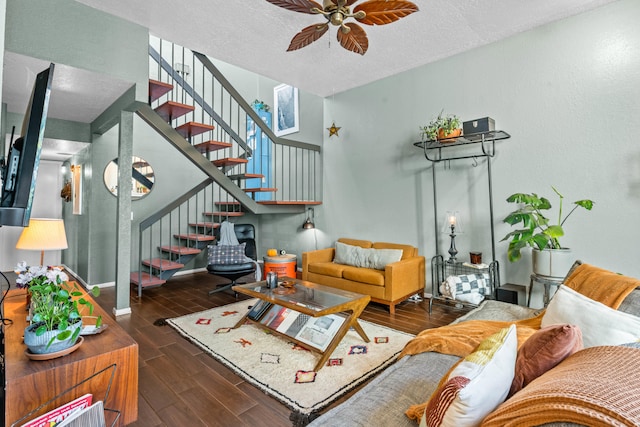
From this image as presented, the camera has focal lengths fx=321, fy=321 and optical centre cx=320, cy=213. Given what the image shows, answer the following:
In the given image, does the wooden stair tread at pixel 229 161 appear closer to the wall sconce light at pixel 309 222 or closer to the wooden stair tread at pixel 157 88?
the wooden stair tread at pixel 157 88

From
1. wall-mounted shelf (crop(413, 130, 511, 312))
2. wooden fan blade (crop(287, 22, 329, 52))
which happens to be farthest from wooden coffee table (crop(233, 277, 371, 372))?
wooden fan blade (crop(287, 22, 329, 52))

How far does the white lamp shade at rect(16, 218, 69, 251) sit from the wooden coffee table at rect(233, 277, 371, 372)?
5.36ft

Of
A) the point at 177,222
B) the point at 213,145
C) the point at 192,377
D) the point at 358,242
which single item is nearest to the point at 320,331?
the point at 192,377

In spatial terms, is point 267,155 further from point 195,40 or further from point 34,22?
point 34,22

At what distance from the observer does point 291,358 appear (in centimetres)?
262

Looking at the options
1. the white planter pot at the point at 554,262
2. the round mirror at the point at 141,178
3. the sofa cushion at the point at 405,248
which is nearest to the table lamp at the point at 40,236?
the round mirror at the point at 141,178

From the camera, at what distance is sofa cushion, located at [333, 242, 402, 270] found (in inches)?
165

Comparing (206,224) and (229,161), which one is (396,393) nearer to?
(229,161)

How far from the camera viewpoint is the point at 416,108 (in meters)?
4.50

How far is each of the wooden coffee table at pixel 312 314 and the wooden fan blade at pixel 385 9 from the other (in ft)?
7.35

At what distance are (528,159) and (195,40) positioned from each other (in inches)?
159

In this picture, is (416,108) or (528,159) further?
(416,108)

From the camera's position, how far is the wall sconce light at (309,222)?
577 centimetres

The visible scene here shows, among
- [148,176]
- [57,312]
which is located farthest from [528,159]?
[148,176]
